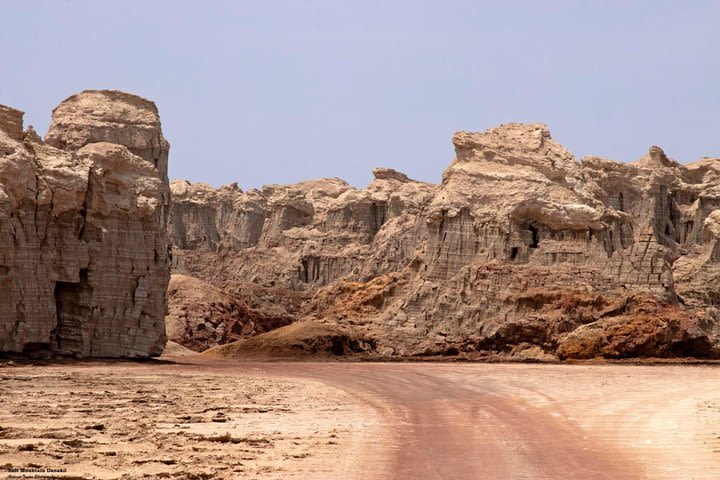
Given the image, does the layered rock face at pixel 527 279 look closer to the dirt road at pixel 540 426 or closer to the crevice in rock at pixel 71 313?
the dirt road at pixel 540 426

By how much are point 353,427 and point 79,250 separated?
22.4 m

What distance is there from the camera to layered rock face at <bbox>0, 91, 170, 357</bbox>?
36.9 m

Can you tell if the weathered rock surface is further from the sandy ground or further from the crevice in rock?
the sandy ground

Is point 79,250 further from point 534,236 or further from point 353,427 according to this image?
point 353,427

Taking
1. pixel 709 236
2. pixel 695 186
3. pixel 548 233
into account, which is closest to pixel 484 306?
pixel 548 233

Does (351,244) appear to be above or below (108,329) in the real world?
above

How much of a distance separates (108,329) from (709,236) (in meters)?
37.7

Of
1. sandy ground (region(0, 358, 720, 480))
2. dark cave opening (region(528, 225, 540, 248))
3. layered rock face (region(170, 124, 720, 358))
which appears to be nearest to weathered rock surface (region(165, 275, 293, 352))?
layered rock face (region(170, 124, 720, 358))

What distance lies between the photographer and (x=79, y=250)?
40.1m

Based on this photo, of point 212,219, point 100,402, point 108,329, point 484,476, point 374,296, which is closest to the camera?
point 484,476

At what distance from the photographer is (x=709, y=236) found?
6662cm

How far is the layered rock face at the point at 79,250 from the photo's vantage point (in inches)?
1454

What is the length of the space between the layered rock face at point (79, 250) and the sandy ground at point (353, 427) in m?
4.59

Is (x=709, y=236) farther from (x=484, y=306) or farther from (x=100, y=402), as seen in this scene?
Answer: (x=100, y=402)
